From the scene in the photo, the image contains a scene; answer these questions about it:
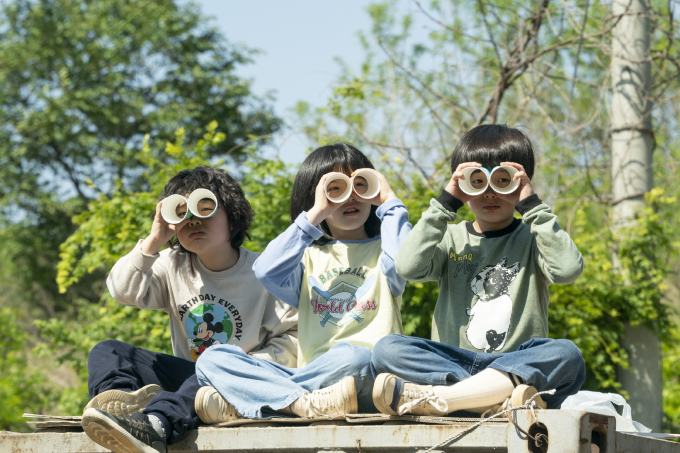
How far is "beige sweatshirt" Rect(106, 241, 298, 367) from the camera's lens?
2908mm

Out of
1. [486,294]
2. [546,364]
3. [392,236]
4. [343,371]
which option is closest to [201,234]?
[392,236]

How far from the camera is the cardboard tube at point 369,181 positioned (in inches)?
107

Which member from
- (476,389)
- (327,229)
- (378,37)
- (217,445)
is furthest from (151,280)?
(378,37)

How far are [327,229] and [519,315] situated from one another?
39.2 inches

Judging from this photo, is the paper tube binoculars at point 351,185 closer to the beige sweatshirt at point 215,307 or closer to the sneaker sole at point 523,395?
the beige sweatshirt at point 215,307

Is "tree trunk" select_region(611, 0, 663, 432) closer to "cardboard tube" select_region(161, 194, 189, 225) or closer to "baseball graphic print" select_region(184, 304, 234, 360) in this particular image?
"baseball graphic print" select_region(184, 304, 234, 360)

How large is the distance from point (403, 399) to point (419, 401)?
5cm

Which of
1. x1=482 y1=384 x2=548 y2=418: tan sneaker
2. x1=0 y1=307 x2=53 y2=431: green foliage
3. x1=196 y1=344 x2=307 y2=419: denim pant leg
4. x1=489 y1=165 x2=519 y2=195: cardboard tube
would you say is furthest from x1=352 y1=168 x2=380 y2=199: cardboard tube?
x1=0 y1=307 x2=53 y2=431: green foliage

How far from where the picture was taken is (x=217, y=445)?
2.07 metres

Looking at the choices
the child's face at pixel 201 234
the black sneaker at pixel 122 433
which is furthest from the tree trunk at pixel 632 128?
the black sneaker at pixel 122 433

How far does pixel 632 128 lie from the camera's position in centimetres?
506

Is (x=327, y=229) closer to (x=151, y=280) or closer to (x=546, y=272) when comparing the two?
(x=151, y=280)

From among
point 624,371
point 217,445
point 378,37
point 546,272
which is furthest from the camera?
point 378,37

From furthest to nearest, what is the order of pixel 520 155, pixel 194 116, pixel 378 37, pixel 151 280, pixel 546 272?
1. pixel 194 116
2. pixel 378 37
3. pixel 151 280
4. pixel 520 155
5. pixel 546 272
